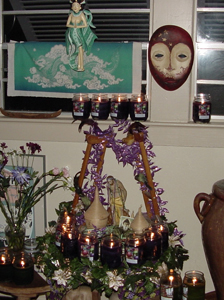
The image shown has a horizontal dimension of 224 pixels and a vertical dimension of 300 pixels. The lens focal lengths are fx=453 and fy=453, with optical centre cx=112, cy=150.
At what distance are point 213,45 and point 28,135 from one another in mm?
1075

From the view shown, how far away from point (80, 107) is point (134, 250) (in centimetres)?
77

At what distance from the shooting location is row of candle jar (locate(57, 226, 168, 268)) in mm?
1900

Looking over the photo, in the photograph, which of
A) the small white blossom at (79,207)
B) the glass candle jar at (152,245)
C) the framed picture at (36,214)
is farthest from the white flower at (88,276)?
the framed picture at (36,214)

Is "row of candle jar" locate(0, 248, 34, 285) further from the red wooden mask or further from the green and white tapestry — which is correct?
the red wooden mask

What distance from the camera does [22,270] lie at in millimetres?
2072

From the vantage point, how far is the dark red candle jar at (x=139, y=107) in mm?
2223

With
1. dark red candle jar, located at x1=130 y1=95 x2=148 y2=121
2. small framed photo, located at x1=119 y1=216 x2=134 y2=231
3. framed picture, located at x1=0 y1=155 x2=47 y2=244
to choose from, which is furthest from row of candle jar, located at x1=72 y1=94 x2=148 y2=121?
small framed photo, located at x1=119 y1=216 x2=134 y2=231

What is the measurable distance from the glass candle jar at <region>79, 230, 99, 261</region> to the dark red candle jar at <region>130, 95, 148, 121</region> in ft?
2.13

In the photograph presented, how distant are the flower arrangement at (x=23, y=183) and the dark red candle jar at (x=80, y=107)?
0.25 meters

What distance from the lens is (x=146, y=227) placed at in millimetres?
2016

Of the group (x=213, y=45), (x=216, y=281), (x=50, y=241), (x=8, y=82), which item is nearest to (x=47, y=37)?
(x=8, y=82)

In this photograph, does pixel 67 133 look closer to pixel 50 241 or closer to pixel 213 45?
pixel 50 241

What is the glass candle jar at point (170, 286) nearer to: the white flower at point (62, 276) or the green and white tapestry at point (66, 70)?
the white flower at point (62, 276)

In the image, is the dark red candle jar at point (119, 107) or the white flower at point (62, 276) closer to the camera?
the white flower at point (62, 276)
